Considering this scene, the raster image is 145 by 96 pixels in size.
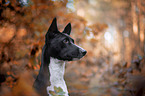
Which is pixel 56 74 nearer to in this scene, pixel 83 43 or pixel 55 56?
pixel 55 56

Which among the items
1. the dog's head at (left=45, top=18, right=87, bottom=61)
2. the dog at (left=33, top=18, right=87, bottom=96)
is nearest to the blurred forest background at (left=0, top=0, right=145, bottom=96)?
the dog at (left=33, top=18, right=87, bottom=96)

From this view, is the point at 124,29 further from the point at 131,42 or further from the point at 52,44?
the point at 52,44

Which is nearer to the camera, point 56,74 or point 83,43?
point 56,74

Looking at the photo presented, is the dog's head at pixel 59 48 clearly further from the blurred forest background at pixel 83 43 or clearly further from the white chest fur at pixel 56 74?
the blurred forest background at pixel 83 43

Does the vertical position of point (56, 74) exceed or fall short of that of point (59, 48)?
it falls short

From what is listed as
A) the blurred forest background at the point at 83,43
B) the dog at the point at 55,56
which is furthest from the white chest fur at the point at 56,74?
the blurred forest background at the point at 83,43

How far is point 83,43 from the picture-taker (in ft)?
9.84

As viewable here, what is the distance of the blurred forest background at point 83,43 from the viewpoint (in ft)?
3.36

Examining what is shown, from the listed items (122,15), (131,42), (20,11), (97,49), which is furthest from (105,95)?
(122,15)

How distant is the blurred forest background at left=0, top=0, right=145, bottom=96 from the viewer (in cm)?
103

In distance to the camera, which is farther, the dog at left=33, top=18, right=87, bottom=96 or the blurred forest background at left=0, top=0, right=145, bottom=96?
the dog at left=33, top=18, right=87, bottom=96

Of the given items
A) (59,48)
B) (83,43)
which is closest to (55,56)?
(59,48)

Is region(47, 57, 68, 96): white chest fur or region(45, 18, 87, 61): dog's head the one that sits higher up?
region(45, 18, 87, 61): dog's head

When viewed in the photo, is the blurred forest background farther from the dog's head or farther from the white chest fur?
the dog's head
